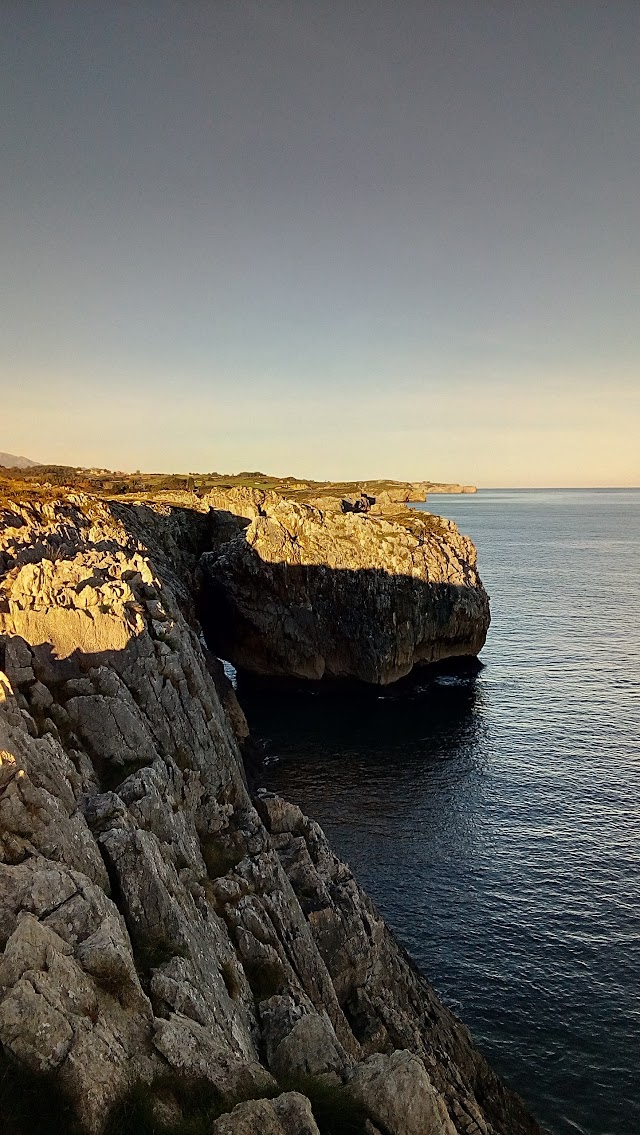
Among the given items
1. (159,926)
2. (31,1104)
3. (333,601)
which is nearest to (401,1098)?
(159,926)

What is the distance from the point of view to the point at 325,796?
5303 centimetres

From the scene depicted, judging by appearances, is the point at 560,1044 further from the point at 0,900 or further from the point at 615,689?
the point at 615,689

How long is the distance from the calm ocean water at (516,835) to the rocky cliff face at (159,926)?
528 cm

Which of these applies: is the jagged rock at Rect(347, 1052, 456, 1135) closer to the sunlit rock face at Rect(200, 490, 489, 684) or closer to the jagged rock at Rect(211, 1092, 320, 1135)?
the jagged rock at Rect(211, 1092, 320, 1135)

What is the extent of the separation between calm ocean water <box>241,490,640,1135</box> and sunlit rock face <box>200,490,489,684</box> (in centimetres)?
595

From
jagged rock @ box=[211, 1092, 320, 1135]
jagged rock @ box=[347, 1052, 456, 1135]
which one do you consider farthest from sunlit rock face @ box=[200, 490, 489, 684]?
jagged rock @ box=[211, 1092, 320, 1135]

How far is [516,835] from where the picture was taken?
152ft

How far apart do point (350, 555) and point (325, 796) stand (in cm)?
3938

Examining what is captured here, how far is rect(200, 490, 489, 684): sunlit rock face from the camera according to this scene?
82500 mm

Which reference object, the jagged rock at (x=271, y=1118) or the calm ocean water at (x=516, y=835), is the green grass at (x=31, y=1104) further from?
the calm ocean water at (x=516, y=835)

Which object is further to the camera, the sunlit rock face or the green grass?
the sunlit rock face

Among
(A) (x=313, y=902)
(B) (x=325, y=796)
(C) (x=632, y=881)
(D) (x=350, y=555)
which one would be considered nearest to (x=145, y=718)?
(A) (x=313, y=902)

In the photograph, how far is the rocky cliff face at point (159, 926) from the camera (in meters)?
11.7

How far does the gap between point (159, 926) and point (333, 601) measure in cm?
6823
